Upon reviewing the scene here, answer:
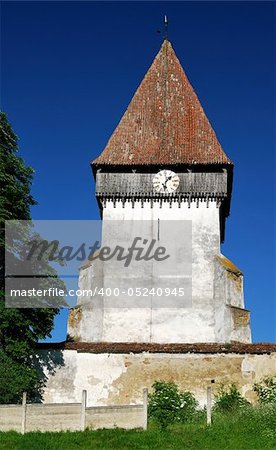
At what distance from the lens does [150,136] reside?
3203cm

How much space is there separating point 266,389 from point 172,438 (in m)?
6.92

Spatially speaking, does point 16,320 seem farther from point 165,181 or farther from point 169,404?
point 165,181

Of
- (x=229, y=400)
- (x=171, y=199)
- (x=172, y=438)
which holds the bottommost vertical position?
(x=172, y=438)

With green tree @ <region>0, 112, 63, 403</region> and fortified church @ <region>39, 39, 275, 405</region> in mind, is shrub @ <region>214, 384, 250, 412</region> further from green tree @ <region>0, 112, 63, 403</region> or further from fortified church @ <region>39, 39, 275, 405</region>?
green tree @ <region>0, 112, 63, 403</region>

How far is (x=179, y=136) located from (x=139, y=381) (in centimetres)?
1402

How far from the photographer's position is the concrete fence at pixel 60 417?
16828mm

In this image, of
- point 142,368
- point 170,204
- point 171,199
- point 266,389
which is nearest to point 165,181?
point 171,199

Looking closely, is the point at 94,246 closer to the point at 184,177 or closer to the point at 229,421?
the point at 184,177

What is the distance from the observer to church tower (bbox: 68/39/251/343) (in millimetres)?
28062

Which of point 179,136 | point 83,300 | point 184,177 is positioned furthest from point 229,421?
point 179,136

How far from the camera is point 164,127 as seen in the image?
3241cm

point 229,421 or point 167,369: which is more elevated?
point 167,369

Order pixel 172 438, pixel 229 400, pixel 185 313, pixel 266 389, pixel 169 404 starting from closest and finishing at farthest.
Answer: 1. pixel 172 438
2. pixel 169 404
3. pixel 229 400
4. pixel 266 389
5. pixel 185 313

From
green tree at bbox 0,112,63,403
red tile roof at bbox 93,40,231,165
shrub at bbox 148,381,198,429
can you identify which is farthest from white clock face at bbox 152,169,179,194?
shrub at bbox 148,381,198,429
